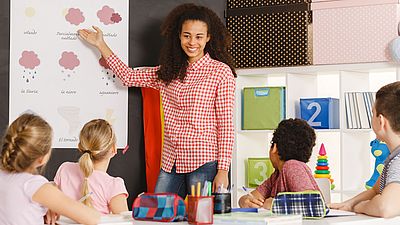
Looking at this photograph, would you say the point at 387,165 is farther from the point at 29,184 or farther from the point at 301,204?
the point at 29,184

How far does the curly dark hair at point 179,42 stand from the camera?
3980mm

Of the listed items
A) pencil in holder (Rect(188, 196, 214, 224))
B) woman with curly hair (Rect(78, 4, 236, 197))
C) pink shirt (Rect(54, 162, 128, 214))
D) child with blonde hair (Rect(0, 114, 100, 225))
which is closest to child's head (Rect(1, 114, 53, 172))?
child with blonde hair (Rect(0, 114, 100, 225))

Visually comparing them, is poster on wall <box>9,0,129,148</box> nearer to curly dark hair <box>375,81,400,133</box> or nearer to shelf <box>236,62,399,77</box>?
shelf <box>236,62,399,77</box>

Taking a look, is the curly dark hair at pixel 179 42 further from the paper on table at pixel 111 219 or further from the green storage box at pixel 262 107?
the paper on table at pixel 111 219

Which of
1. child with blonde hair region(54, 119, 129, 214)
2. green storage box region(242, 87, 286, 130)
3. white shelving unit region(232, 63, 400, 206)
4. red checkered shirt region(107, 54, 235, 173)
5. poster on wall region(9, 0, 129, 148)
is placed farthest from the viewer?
green storage box region(242, 87, 286, 130)

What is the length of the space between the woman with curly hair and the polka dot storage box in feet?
1.68

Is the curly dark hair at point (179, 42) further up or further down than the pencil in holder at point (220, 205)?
further up

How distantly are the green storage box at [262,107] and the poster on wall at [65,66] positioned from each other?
0.80 metres

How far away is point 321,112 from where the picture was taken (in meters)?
4.46

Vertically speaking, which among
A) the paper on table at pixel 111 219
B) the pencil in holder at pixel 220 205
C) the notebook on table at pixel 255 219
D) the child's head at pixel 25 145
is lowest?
the paper on table at pixel 111 219

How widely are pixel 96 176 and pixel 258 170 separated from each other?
5.75 feet

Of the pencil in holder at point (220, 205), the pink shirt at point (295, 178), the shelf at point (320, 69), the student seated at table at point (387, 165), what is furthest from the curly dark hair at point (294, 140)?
the pencil in holder at point (220, 205)

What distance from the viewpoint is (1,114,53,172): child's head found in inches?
90.7

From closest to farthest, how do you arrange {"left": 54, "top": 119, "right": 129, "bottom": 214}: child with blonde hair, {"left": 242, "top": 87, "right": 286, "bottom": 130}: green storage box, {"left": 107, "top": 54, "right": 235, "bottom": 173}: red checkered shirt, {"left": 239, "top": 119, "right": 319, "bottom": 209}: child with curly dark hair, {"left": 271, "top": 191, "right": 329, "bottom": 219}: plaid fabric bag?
{"left": 271, "top": 191, "right": 329, "bottom": 219}: plaid fabric bag → {"left": 54, "top": 119, "right": 129, "bottom": 214}: child with blonde hair → {"left": 239, "top": 119, "right": 319, "bottom": 209}: child with curly dark hair → {"left": 107, "top": 54, "right": 235, "bottom": 173}: red checkered shirt → {"left": 242, "top": 87, "right": 286, "bottom": 130}: green storage box
